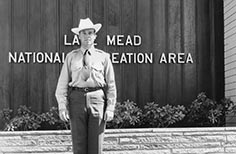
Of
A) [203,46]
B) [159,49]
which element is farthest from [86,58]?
[203,46]

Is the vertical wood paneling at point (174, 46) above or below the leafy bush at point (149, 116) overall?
above

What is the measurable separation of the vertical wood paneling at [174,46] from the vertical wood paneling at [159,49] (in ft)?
0.25

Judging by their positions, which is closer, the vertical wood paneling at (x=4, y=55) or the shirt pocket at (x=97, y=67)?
the shirt pocket at (x=97, y=67)

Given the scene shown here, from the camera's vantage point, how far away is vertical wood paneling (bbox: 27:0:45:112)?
6.62 metres

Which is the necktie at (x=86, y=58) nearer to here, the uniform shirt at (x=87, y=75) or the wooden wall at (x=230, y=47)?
the uniform shirt at (x=87, y=75)

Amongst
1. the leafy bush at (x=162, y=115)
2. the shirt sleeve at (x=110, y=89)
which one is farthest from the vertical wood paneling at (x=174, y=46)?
the shirt sleeve at (x=110, y=89)

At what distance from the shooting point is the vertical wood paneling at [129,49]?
679cm

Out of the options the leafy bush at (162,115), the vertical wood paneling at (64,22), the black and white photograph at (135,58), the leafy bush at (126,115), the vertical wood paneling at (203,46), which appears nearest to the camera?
the leafy bush at (126,115)

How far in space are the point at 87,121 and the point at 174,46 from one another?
3.24 metres

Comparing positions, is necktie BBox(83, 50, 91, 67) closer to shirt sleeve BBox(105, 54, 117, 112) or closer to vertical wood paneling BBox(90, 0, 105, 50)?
shirt sleeve BBox(105, 54, 117, 112)

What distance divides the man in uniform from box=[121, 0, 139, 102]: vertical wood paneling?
2.68 m

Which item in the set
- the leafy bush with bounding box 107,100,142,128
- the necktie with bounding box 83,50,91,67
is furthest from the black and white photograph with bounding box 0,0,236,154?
the necktie with bounding box 83,50,91,67

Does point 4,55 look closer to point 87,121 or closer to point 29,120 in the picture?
point 29,120

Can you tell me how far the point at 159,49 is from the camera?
6.86 meters
